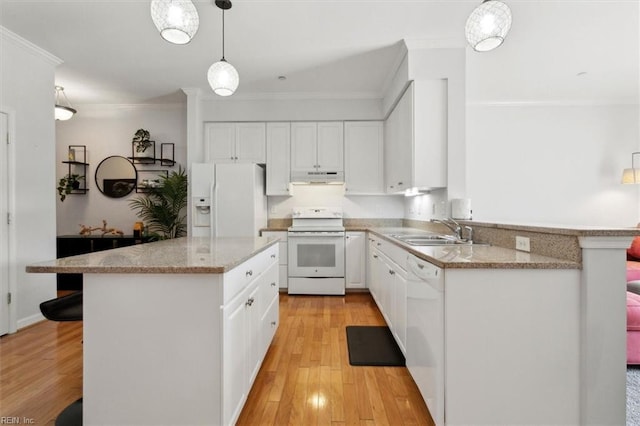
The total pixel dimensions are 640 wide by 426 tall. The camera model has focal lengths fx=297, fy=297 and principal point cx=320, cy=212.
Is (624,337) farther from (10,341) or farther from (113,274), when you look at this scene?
(10,341)

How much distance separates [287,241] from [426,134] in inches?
85.4

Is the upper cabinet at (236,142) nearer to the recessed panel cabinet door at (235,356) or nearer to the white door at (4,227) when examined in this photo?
the white door at (4,227)

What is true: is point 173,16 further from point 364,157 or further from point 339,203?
point 339,203

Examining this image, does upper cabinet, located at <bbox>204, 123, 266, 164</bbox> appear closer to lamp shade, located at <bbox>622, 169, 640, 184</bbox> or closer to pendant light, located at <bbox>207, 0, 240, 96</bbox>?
pendant light, located at <bbox>207, 0, 240, 96</bbox>

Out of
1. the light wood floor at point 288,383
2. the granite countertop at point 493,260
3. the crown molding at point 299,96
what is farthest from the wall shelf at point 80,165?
the granite countertop at point 493,260

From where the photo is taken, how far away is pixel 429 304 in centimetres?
156

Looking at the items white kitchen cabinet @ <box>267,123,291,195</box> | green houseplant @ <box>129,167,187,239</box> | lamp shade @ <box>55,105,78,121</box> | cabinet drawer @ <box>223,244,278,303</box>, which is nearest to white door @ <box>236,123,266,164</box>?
white kitchen cabinet @ <box>267,123,291,195</box>

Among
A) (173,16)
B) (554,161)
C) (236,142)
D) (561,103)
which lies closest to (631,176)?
(554,161)

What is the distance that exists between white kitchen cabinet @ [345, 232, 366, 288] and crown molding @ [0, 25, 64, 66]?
3.80 metres

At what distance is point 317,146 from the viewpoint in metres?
A: 4.17

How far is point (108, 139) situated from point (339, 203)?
3673 mm

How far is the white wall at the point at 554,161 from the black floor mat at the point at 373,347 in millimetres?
2781

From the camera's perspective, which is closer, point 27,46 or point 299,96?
point 27,46

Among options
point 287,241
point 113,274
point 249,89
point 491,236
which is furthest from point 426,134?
point 113,274
